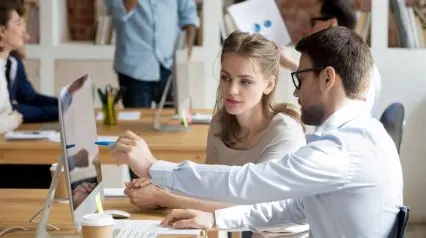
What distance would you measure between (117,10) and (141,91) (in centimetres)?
54

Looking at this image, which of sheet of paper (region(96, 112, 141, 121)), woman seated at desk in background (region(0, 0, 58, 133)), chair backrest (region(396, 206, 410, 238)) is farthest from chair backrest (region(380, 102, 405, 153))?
woman seated at desk in background (region(0, 0, 58, 133))

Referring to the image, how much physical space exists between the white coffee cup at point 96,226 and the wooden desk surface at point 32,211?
31 cm

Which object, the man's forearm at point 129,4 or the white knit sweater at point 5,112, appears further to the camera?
the man's forearm at point 129,4

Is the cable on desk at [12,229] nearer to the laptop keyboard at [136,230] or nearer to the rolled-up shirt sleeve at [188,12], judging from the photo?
the laptop keyboard at [136,230]

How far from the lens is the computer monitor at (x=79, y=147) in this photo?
2.12 metres

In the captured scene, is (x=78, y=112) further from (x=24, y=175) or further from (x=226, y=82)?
(x=24, y=175)

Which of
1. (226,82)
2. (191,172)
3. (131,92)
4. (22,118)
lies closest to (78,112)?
(191,172)

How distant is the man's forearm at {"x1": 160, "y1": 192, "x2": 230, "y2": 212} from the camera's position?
8.91 feet

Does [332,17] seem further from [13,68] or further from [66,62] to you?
[66,62]

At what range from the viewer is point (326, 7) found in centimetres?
486

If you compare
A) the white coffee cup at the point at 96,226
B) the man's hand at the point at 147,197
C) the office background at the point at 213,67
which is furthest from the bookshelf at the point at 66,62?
the white coffee cup at the point at 96,226

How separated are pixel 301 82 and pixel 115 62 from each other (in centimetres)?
347

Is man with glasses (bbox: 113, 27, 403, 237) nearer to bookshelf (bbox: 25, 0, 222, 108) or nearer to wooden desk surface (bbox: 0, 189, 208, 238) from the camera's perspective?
wooden desk surface (bbox: 0, 189, 208, 238)

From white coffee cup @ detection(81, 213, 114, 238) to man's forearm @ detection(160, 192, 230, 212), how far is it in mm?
591
